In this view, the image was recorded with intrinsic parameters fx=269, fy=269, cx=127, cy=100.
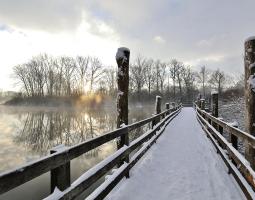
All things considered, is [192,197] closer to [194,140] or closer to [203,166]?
[203,166]

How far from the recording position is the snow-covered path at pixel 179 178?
444 centimetres

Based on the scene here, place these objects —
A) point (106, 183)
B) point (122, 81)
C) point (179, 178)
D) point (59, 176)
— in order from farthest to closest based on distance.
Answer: point (122, 81), point (179, 178), point (106, 183), point (59, 176)

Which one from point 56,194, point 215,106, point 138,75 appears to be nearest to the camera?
point 56,194

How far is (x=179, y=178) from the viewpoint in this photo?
17.4ft

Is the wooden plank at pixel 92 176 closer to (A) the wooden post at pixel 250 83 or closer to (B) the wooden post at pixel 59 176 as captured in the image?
(B) the wooden post at pixel 59 176

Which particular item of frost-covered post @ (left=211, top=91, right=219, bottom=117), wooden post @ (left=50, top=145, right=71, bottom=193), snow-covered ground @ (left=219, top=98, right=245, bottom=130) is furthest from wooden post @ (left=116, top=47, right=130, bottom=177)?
snow-covered ground @ (left=219, top=98, right=245, bottom=130)

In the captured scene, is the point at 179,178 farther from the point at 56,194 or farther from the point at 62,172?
the point at 56,194

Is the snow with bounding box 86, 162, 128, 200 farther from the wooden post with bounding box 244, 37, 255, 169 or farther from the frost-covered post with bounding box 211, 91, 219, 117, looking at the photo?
the frost-covered post with bounding box 211, 91, 219, 117

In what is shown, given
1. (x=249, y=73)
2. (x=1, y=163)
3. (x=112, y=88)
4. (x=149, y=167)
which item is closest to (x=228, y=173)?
(x=149, y=167)

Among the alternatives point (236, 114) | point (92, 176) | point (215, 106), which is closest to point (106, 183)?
point (92, 176)

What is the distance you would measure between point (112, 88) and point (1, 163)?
246 ft

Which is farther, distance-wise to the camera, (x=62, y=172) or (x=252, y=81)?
(x=252, y=81)

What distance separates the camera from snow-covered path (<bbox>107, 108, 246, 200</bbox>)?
14.6 ft

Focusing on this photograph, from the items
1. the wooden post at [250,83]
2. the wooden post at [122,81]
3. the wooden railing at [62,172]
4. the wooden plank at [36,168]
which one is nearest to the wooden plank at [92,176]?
the wooden railing at [62,172]
